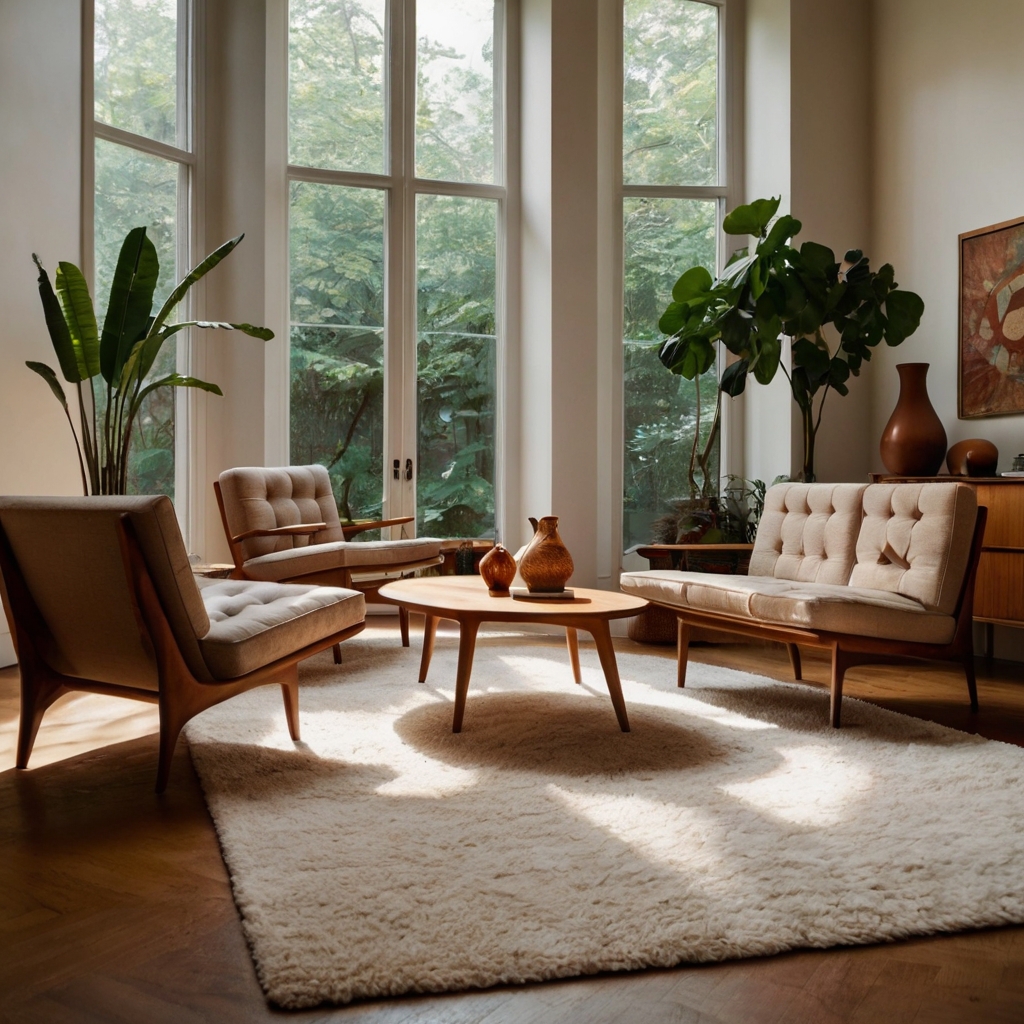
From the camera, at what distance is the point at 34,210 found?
464 cm

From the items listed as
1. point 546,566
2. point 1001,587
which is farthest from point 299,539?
point 1001,587

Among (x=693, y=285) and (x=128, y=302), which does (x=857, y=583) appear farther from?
(x=128, y=302)

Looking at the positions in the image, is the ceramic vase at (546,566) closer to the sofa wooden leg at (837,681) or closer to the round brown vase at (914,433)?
the sofa wooden leg at (837,681)

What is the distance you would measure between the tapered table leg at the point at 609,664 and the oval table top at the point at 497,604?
0.04 m

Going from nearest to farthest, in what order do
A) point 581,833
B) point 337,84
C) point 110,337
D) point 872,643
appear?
point 581,833
point 872,643
point 110,337
point 337,84

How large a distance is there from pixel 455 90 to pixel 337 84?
80 centimetres

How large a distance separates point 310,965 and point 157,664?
1209mm

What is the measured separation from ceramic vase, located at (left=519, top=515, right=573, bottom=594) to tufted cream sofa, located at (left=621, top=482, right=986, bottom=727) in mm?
627

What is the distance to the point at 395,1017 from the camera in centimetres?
152

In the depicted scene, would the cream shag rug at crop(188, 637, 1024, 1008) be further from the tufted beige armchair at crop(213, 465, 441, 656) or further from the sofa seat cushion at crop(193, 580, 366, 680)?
the tufted beige armchair at crop(213, 465, 441, 656)

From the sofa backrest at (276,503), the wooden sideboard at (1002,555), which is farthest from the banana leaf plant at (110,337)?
the wooden sideboard at (1002,555)

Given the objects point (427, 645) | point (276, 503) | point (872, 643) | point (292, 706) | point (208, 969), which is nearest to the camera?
point (208, 969)

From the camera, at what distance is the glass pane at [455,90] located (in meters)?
6.47

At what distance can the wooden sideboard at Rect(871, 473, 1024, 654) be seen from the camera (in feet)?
14.4
